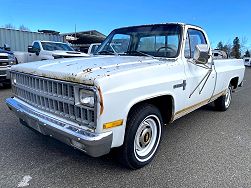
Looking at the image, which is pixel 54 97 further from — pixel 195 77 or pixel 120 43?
pixel 195 77

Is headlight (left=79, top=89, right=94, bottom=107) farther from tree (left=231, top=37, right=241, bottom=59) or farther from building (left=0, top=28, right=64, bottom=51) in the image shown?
tree (left=231, top=37, right=241, bottom=59)

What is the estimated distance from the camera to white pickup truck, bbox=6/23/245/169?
2533 mm

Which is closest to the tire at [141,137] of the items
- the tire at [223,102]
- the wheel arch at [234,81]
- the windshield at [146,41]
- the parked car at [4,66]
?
→ the windshield at [146,41]

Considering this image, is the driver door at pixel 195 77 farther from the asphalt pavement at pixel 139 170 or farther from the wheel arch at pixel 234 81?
the wheel arch at pixel 234 81

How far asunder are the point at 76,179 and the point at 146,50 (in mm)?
2272

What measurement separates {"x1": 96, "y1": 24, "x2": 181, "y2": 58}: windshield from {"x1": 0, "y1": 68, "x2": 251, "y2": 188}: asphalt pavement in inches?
60.2

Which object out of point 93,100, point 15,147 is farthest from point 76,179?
point 15,147

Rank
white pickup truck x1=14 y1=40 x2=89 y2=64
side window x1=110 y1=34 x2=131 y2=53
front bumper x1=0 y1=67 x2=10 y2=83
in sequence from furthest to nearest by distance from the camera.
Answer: white pickup truck x1=14 y1=40 x2=89 y2=64, front bumper x1=0 y1=67 x2=10 y2=83, side window x1=110 y1=34 x2=131 y2=53

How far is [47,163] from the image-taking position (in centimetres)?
328

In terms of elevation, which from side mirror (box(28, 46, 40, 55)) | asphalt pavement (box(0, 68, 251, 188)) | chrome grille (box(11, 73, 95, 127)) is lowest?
asphalt pavement (box(0, 68, 251, 188))

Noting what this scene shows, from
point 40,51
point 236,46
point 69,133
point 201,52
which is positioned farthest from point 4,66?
point 236,46

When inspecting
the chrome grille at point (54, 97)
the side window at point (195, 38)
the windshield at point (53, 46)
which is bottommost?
the chrome grille at point (54, 97)

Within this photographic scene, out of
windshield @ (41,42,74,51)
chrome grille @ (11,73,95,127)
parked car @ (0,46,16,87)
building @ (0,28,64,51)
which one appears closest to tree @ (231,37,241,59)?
building @ (0,28,64,51)

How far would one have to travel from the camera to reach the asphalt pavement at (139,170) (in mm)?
2916
